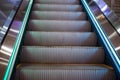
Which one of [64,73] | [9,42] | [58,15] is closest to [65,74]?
[64,73]

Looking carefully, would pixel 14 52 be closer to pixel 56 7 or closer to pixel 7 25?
pixel 7 25

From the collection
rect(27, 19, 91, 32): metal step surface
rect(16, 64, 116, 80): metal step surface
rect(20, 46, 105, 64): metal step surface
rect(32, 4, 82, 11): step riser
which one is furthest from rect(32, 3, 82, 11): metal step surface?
rect(16, 64, 116, 80): metal step surface

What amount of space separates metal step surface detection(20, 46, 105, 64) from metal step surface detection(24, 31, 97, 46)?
0.42 metres

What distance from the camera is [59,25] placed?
426 centimetres

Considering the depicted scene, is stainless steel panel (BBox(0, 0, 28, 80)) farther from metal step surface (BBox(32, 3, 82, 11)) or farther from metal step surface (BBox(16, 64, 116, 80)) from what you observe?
metal step surface (BBox(32, 3, 82, 11))

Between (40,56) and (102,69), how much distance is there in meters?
0.90

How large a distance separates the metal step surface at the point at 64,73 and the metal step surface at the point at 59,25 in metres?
1.36

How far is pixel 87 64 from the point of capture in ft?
10.6

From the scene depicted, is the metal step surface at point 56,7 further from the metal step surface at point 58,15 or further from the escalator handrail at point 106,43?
the escalator handrail at point 106,43

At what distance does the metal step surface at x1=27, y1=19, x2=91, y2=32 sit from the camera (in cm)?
421

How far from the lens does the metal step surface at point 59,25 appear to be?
421 centimetres

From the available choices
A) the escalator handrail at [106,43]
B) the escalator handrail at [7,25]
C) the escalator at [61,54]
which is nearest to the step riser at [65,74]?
the escalator at [61,54]

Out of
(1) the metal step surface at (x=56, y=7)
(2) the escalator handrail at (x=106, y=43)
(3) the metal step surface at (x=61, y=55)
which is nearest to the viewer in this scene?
(2) the escalator handrail at (x=106, y=43)

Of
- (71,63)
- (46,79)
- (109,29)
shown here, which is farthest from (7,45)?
(109,29)
